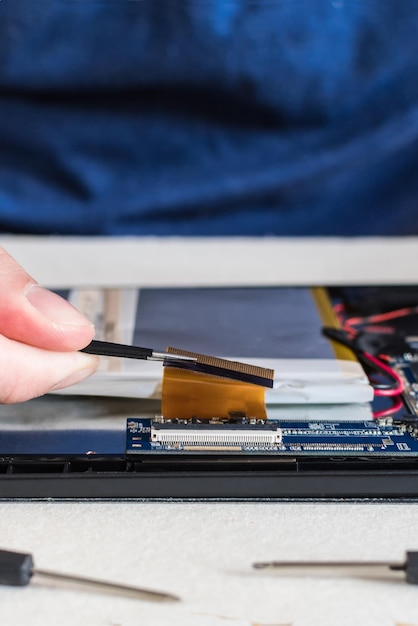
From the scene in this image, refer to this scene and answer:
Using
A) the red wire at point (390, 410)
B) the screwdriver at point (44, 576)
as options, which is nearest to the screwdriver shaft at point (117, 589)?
the screwdriver at point (44, 576)

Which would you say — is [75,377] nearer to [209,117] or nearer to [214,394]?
[214,394]

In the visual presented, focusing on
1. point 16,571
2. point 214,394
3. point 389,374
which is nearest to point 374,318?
point 389,374

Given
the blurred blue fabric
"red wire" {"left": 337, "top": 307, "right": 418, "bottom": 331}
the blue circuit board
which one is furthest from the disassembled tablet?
the blurred blue fabric

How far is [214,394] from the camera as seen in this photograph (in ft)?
2.15

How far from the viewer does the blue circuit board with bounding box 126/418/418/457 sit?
1.97 feet

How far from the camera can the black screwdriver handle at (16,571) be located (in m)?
0.50

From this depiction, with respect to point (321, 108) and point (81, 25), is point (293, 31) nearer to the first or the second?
point (321, 108)

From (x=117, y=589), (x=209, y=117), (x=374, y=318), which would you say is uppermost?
(x=209, y=117)

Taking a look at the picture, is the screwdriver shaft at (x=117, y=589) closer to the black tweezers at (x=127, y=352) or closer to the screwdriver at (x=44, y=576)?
the screwdriver at (x=44, y=576)

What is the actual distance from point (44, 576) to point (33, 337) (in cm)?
18

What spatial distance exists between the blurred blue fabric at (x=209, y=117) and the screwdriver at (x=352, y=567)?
2.55 ft

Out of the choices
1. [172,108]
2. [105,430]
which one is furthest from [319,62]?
[105,430]

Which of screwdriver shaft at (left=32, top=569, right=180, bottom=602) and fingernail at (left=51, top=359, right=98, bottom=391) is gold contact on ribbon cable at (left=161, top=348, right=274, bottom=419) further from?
screwdriver shaft at (left=32, top=569, right=180, bottom=602)

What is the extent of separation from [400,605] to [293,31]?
2.86 ft
